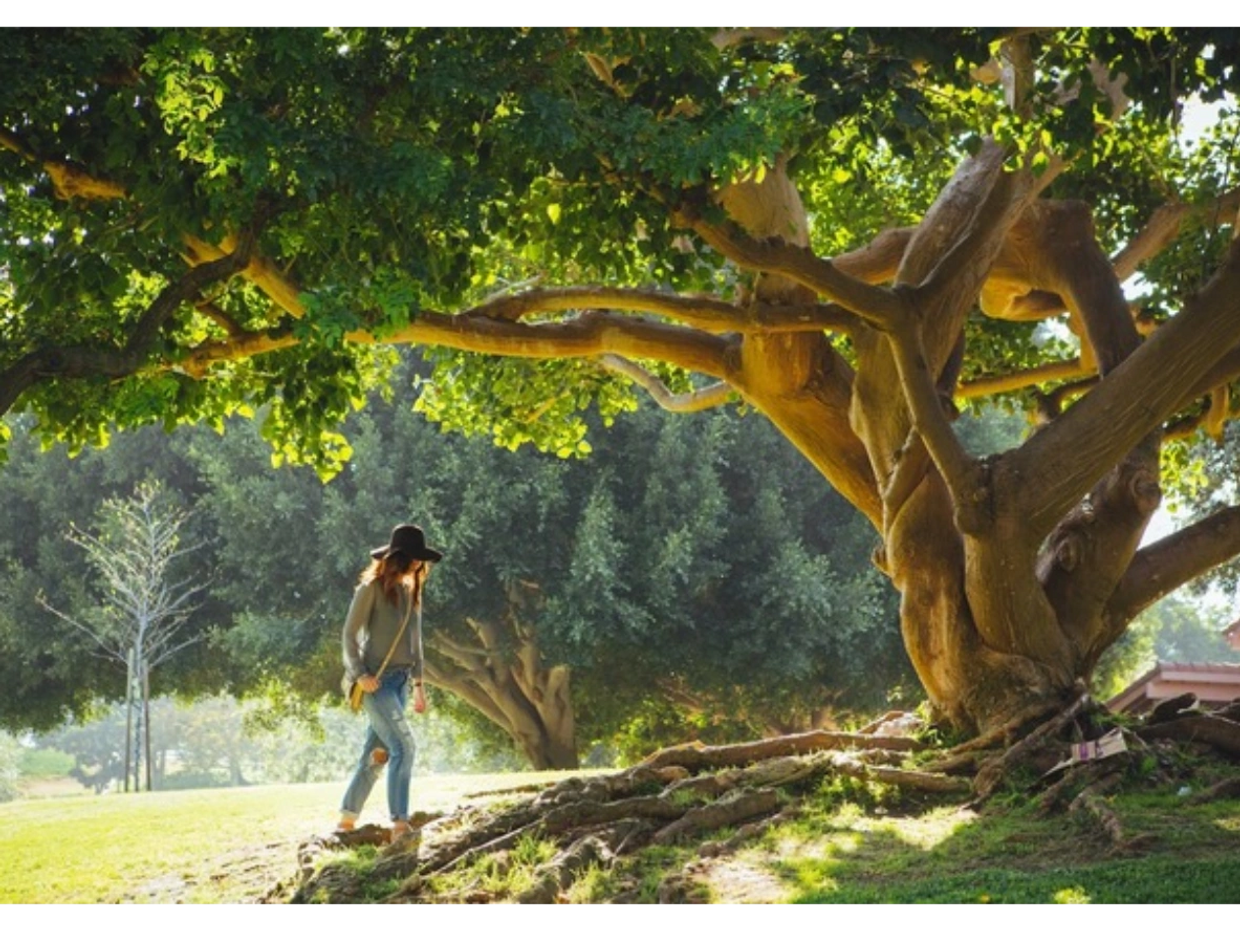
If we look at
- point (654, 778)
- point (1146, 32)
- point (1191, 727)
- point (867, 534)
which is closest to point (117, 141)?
point (654, 778)

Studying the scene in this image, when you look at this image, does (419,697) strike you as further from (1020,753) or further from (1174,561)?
(1174,561)

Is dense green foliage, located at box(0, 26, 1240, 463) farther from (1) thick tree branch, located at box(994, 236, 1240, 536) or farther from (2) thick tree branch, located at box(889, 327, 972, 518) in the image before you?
(2) thick tree branch, located at box(889, 327, 972, 518)

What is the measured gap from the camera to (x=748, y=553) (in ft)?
110

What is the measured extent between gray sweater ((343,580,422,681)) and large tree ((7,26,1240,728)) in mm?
Result: 1868

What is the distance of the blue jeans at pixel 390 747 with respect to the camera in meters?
10.9

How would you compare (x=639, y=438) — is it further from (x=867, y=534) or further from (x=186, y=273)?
(x=186, y=273)

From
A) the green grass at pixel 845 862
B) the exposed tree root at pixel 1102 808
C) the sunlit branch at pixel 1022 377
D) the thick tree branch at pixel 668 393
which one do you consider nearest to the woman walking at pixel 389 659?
the green grass at pixel 845 862

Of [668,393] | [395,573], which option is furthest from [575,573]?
[395,573]

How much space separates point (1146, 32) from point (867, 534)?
24.8 meters

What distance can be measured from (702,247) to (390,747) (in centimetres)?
445

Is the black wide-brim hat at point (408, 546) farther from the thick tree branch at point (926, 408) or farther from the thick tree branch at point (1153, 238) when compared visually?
the thick tree branch at point (1153, 238)

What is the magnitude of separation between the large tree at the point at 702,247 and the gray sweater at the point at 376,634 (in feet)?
6.13

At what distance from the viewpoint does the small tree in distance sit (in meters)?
30.9

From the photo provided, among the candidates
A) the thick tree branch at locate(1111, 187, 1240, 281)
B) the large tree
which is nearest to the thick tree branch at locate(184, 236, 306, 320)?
the large tree
